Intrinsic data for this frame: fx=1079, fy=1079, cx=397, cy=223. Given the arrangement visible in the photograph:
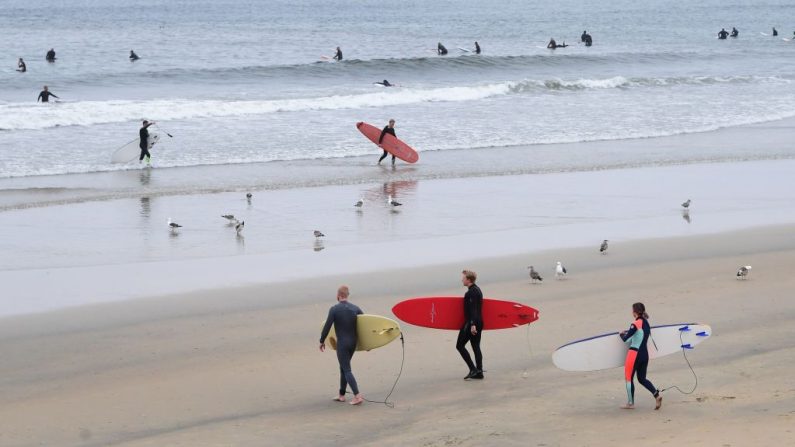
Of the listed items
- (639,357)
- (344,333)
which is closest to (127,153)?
(344,333)

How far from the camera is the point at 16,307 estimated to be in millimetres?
12844

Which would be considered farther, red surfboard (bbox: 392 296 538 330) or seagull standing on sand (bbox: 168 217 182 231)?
seagull standing on sand (bbox: 168 217 182 231)

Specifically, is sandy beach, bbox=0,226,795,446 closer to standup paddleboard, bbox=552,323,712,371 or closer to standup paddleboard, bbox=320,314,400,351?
standup paddleboard, bbox=552,323,712,371

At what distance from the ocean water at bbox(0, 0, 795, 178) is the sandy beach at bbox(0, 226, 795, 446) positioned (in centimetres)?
1179

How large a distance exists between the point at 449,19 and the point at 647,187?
196 feet

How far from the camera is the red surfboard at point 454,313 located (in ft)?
35.4

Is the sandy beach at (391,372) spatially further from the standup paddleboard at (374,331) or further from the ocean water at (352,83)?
the ocean water at (352,83)

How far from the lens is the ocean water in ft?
91.3

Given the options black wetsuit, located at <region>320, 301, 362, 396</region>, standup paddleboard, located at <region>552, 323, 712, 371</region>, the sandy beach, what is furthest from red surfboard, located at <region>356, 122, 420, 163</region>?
standup paddleboard, located at <region>552, 323, 712, 371</region>

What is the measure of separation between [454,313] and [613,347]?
173 centimetres

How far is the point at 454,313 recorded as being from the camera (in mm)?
10867

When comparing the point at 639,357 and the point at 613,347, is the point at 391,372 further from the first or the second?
the point at 639,357

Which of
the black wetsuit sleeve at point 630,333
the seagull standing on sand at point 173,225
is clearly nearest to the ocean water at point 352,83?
the seagull standing on sand at point 173,225

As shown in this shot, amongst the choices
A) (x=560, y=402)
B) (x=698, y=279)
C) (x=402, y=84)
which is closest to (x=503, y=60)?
(x=402, y=84)
